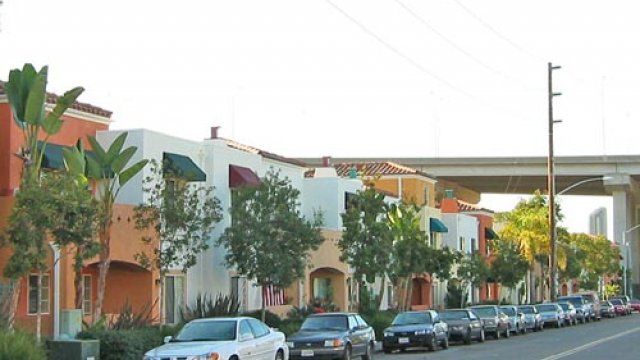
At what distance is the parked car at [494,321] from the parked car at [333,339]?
1423cm

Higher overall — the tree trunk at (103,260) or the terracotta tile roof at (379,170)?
the terracotta tile roof at (379,170)

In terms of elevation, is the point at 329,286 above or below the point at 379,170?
below

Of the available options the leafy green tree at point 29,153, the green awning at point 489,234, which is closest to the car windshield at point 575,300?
the green awning at point 489,234

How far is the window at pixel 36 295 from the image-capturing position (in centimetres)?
2823

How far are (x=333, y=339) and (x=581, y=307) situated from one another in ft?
133

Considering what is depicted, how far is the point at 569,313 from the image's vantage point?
195ft

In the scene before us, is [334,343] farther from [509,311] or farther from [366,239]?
[509,311]

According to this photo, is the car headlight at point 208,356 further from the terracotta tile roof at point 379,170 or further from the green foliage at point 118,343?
the terracotta tile roof at point 379,170

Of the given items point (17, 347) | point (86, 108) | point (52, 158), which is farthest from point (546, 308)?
point (17, 347)

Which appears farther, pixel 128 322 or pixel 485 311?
pixel 485 311

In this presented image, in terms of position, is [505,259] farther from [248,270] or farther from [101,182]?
[101,182]

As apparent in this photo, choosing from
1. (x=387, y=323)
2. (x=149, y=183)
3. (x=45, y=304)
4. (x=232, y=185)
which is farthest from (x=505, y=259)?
(x=45, y=304)

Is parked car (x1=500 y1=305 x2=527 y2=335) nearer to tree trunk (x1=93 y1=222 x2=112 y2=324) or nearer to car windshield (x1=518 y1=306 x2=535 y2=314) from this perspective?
car windshield (x1=518 y1=306 x2=535 y2=314)

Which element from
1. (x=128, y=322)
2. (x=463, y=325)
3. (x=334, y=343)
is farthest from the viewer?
(x=463, y=325)
